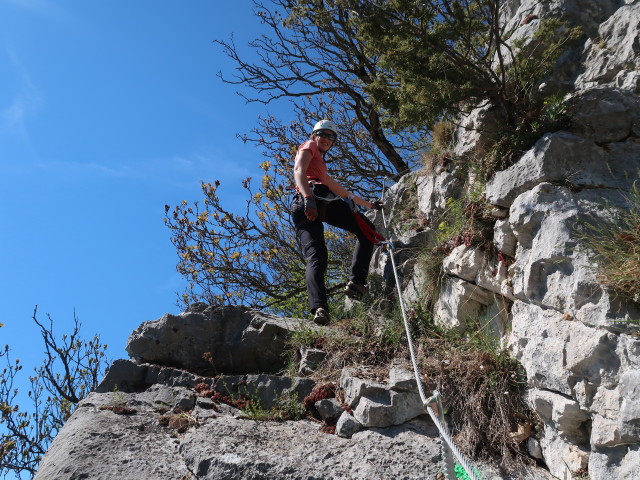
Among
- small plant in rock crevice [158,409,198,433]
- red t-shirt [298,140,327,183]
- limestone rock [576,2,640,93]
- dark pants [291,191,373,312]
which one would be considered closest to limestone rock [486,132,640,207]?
limestone rock [576,2,640,93]

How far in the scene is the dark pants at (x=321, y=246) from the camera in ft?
21.6

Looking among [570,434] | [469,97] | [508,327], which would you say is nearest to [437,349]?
[508,327]

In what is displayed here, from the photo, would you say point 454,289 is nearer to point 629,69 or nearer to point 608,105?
point 608,105

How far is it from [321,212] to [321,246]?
50cm

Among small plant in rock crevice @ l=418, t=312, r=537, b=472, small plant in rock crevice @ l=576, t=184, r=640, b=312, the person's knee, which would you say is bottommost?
small plant in rock crevice @ l=418, t=312, r=537, b=472

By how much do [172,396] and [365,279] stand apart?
8.31 ft

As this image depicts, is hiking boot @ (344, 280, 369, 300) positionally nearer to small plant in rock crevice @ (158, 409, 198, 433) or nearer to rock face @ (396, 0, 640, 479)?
rock face @ (396, 0, 640, 479)

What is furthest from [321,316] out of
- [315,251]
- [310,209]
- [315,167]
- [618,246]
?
[618,246]

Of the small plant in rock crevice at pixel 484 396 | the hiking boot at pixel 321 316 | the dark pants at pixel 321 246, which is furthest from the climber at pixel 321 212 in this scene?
the small plant in rock crevice at pixel 484 396

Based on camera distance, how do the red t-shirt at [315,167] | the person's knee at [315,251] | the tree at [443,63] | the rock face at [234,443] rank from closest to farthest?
the rock face at [234,443] → the tree at [443,63] → the person's knee at [315,251] → the red t-shirt at [315,167]

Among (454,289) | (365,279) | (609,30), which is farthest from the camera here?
(365,279)

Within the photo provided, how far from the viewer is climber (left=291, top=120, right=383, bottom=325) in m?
6.80

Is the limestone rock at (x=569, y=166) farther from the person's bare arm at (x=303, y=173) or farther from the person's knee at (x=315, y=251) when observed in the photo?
the person's bare arm at (x=303, y=173)

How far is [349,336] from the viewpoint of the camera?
620cm
